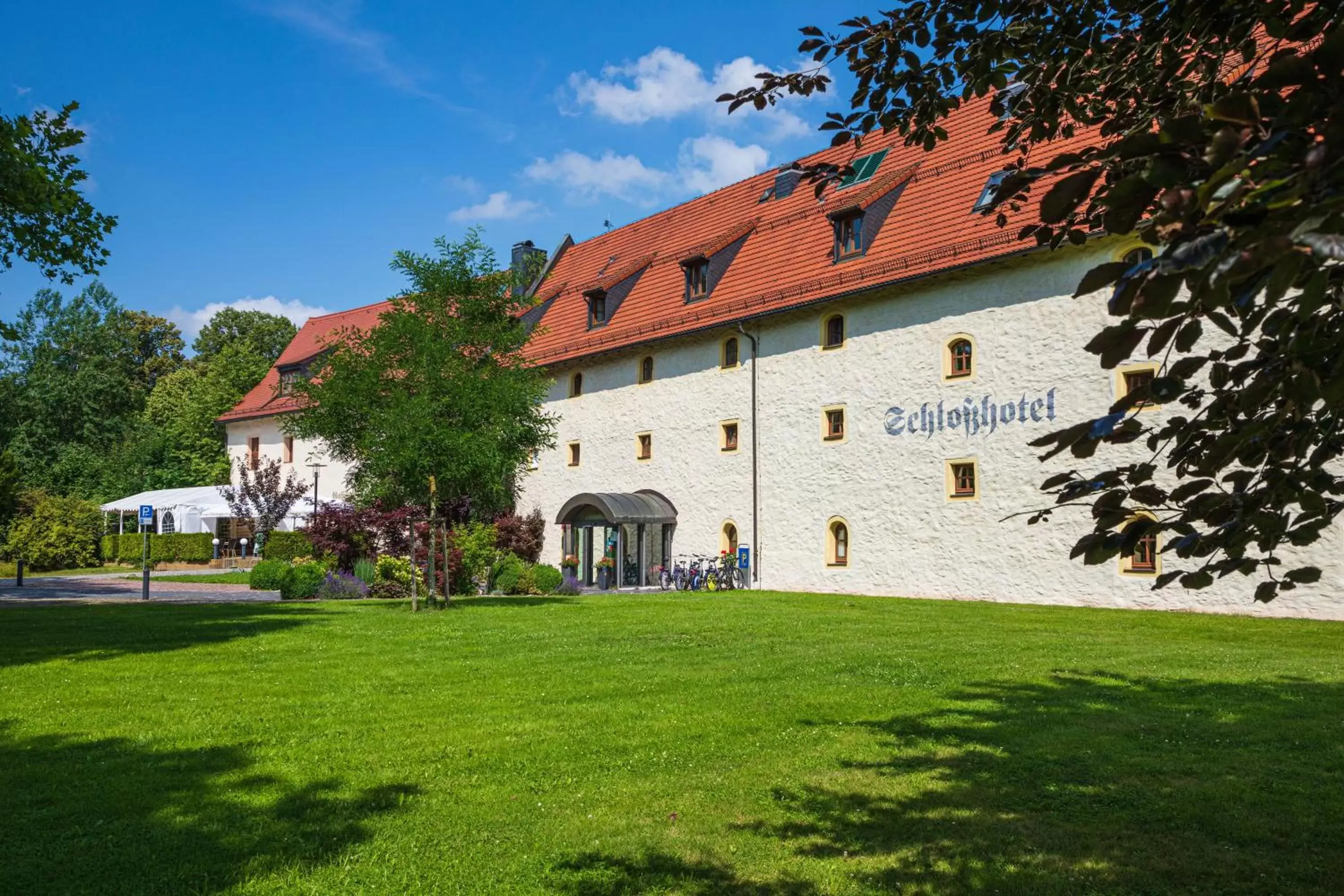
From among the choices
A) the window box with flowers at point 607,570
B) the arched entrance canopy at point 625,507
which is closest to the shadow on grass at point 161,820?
the arched entrance canopy at point 625,507

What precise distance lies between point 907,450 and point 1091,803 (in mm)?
19309

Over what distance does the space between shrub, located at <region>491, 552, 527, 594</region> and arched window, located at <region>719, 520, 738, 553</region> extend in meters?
5.57

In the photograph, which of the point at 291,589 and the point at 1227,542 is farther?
the point at 291,589

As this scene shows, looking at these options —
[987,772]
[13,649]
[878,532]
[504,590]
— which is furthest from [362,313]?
[987,772]

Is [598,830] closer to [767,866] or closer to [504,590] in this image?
[767,866]

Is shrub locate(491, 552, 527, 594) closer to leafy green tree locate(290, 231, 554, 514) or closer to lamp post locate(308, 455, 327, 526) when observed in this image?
leafy green tree locate(290, 231, 554, 514)

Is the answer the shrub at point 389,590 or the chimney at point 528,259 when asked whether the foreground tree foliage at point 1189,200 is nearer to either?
the shrub at point 389,590

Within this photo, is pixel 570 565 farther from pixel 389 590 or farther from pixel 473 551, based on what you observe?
pixel 473 551

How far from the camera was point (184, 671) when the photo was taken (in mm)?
11477

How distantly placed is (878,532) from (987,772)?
62.3ft

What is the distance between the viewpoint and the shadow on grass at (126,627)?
13.5 meters

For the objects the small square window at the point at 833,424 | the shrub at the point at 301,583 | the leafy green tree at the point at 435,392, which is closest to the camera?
the leafy green tree at the point at 435,392

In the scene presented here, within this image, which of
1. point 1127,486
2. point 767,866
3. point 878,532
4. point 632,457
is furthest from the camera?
point 632,457

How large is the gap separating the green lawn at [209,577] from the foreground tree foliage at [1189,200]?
107 ft
